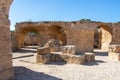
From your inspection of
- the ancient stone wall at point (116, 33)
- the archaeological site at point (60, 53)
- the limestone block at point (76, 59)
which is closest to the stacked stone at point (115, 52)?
the archaeological site at point (60, 53)

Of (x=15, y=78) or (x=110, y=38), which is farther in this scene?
(x=110, y=38)

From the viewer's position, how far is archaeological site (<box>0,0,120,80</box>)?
6617mm

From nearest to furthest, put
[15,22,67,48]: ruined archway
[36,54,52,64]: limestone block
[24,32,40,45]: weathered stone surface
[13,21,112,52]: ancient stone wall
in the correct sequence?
1. [36,54,52,64]: limestone block
2. [13,21,112,52]: ancient stone wall
3. [15,22,67,48]: ruined archway
4. [24,32,40,45]: weathered stone surface

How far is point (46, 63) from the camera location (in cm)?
1058

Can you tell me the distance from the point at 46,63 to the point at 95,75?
150 inches

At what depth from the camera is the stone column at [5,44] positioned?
626 centimetres

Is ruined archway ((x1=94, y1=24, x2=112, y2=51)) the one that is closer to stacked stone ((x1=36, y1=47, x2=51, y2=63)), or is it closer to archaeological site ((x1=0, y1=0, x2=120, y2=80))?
archaeological site ((x1=0, y1=0, x2=120, y2=80))

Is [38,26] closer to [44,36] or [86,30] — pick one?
[44,36]

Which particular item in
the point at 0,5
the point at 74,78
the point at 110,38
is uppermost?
the point at 0,5

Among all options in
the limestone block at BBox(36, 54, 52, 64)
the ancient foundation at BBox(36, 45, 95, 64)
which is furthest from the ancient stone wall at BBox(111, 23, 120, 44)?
the limestone block at BBox(36, 54, 52, 64)

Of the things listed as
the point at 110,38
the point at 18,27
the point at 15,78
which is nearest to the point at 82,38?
the point at 110,38

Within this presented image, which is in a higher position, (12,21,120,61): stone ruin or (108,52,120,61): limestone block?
(12,21,120,61): stone ruin

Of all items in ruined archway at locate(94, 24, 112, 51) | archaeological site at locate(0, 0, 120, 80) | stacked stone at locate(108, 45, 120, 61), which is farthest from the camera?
ruined archway at locate(94, 24, 112, 51)

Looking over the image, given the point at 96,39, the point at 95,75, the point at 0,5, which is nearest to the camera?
the point at 0,5
